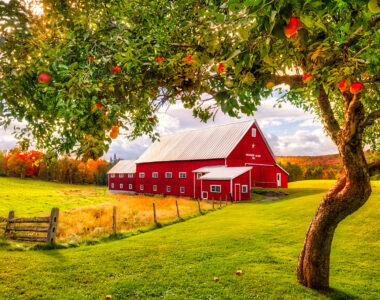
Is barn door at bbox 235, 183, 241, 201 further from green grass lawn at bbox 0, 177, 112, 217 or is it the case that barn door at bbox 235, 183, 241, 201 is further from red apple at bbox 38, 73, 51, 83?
red apple at bbox 38, 73, 51, 83

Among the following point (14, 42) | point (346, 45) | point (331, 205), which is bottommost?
point (331, 205)

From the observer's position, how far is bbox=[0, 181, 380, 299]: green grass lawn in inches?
257

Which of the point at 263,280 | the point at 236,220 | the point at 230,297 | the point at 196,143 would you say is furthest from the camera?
the point at 196,143

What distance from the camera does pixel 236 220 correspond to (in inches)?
675

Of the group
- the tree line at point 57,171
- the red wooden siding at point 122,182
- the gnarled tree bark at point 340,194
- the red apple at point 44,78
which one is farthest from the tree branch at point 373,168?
the tree line at point 57,171

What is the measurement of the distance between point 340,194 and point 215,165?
87.6ft

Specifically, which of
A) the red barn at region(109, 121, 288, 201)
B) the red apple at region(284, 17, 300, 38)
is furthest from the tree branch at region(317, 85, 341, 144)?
the red barn at region(109, 121, 288, 201)

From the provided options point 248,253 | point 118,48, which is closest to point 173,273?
point 248,253

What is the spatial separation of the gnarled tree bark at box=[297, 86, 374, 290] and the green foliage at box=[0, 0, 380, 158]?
1108 millimetres

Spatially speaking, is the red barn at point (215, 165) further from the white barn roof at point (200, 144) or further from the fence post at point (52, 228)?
the fence post at point (52, 228)

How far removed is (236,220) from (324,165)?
59236 millimetres

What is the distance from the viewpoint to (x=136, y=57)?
4203mm

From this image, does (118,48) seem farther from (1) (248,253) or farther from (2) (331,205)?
(1) (248,253)

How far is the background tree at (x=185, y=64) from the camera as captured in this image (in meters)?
3.03
